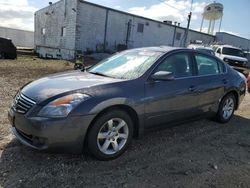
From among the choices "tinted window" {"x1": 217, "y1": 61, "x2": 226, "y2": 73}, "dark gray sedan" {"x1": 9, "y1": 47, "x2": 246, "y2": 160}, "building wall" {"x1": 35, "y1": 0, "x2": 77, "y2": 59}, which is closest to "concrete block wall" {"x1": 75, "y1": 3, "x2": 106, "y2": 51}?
"building wall" {"x1": 35, "y1": 0, "x2": 77, "y2": 59}

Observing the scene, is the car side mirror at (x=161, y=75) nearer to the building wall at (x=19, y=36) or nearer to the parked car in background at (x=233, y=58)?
the parked car in background at (x=233, y=58)

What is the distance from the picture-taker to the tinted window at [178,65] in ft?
14.3

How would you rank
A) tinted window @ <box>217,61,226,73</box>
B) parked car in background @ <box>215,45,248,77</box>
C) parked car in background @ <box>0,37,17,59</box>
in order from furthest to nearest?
parked car in background @ <box>215,45,248,77</box>
parked car in background @ <box>0,37,17,59</box>
tinted window @ <box>217,61,226,73</box>

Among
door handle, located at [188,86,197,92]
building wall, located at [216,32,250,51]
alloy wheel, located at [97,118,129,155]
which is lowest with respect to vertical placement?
alloy wheel, located at [97,118,129,155]

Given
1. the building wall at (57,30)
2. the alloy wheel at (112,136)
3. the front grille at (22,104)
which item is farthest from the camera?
the building wall at (57,30)

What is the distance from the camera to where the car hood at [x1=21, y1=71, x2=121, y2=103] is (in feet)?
11.1

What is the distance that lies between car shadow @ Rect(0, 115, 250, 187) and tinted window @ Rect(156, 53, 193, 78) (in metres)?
1.15

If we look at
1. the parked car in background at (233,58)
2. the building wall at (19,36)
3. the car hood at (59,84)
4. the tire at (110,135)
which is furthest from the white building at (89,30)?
the tire at (110,135)

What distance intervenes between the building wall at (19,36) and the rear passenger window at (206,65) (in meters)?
46.8

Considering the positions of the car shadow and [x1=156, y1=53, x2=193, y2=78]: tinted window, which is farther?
[x1=156, y1=53, x2=193, y2=78]: tinted window

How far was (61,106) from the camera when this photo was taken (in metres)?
3.20

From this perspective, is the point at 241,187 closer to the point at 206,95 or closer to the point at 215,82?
the point at 206,95

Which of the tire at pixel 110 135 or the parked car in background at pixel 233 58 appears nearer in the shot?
Result: the tire at pixel 110 135

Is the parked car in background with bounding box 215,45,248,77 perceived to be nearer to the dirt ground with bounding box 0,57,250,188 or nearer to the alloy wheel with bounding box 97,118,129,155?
the dirt ground with bounding box 0,57,250,188
